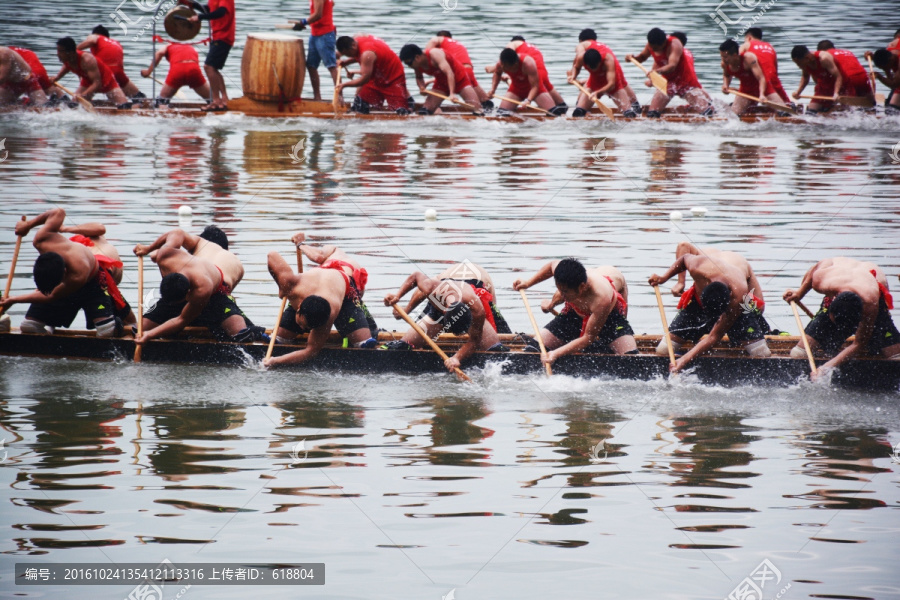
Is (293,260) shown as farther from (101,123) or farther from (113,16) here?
(113,16)

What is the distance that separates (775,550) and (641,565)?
2.03 ft

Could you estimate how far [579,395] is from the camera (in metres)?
7.06

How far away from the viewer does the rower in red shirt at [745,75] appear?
14.6 m

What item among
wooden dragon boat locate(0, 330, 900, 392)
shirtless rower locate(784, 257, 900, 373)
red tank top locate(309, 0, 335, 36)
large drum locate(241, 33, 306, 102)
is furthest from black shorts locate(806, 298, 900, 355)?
red tank top locate(309, 0, 335, 36)

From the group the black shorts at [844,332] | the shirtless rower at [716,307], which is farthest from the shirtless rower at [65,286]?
the black shorts at [844,332]

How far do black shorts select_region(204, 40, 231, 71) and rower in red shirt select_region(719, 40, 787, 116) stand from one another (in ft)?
21.7

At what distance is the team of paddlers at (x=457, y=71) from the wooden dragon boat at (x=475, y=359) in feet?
24.8

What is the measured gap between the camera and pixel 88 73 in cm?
1472

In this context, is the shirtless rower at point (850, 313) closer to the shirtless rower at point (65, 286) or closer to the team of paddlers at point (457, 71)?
the shirtless rower at point (65, 286)

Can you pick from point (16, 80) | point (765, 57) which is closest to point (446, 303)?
point (765, 57)

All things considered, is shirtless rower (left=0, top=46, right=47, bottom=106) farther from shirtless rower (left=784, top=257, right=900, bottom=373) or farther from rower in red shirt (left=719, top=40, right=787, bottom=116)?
shirtless rower (left=784, top=257, right=900, bottom=373)

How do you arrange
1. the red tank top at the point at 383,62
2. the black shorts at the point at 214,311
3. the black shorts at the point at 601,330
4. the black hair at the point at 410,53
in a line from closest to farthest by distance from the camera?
the black shorts at the point at 601,330 → the black shorts at the point at 214,311 → the black hair at the point at 410,53 → the red tank top at the point at 383,62

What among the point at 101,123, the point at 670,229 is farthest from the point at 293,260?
the point at 101,123

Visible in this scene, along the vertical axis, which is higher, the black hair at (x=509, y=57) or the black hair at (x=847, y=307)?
the black hair at (x=509, y=57)
